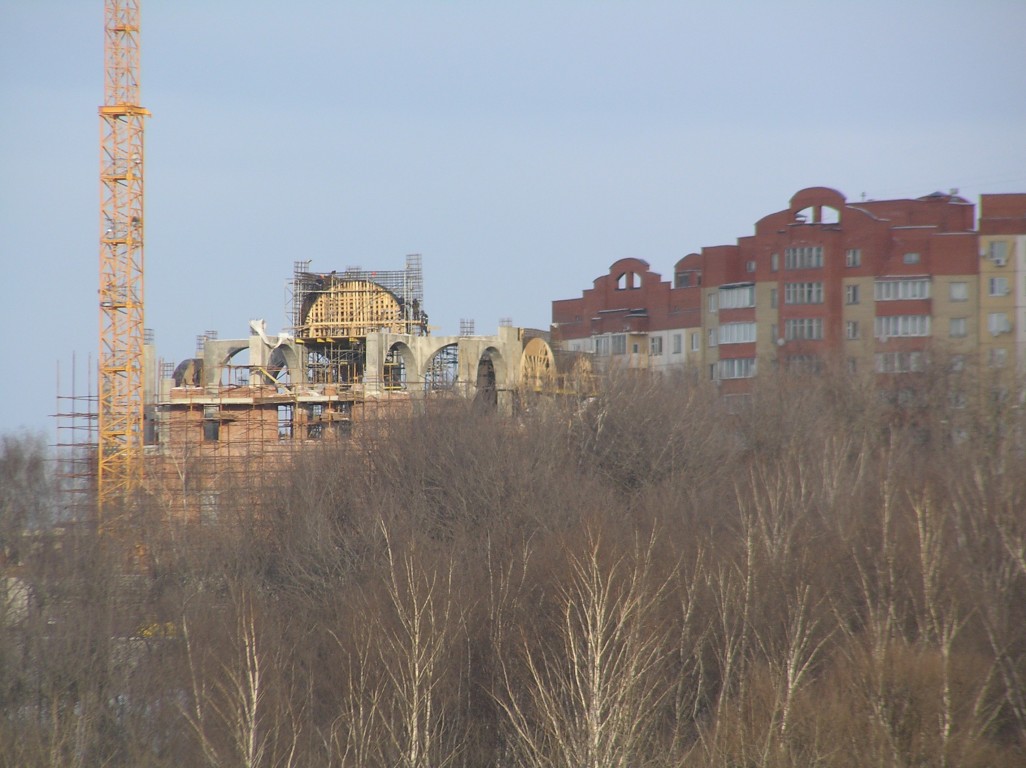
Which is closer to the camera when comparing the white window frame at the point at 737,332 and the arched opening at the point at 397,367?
the arched opening at the point at 397,367

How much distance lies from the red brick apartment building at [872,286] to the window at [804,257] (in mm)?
40

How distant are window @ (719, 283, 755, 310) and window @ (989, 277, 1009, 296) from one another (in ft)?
30.8

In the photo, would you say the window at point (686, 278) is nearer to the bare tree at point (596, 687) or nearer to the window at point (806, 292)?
the window at point (806, 292)

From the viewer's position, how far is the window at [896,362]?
56969 mm

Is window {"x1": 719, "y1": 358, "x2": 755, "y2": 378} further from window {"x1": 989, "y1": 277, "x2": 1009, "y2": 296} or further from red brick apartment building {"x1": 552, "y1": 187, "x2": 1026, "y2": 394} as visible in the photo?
window {"x1": 989, "y1": 277, "x2": 1009, "y2": 296}

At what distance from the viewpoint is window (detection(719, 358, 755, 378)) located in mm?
63250

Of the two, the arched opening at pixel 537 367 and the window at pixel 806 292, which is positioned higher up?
the window at pixel 806 292

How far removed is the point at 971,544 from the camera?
29.9 metres

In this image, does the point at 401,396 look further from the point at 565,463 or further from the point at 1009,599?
the point at 1009,599

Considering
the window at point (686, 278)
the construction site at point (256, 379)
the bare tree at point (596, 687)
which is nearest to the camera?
the bare tree at point (596, 687)

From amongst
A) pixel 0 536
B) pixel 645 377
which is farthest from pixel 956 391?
pixel 0 536

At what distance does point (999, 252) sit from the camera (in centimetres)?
5938

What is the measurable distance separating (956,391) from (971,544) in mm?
24176

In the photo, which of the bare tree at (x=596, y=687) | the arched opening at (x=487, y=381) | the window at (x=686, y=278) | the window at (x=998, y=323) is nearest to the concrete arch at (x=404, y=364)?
the arched opening at (x=487, y=381)
